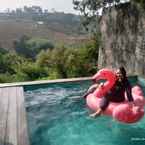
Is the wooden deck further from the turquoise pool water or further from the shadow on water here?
the shadow on water

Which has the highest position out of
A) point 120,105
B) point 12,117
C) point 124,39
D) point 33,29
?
point 124,39

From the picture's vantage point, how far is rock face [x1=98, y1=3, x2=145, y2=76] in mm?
8805

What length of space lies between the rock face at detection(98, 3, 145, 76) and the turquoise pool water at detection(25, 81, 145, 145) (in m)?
2.32

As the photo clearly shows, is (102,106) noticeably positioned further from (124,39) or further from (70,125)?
(124,39)

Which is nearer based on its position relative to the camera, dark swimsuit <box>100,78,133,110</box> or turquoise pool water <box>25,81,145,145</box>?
turquoise pool water <box>25,81,145,145</box>

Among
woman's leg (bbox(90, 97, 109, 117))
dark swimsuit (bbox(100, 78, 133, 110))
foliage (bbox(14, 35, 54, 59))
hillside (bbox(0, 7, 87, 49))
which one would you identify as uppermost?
dark swimsuit (bbox(100, 78, 133, 110))

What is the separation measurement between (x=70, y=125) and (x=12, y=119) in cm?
118

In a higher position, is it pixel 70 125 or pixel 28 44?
pixel 70 125

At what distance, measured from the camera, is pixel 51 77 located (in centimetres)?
1027

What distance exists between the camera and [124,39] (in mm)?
9594

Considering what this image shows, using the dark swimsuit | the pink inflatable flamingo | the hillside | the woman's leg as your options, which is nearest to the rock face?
the pink inflatable flamingo

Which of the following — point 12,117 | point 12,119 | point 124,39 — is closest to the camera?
point 12,119

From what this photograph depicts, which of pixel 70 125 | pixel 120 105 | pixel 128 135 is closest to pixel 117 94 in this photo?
pixel 120 105

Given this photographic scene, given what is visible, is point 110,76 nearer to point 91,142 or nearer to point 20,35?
point 91,142
